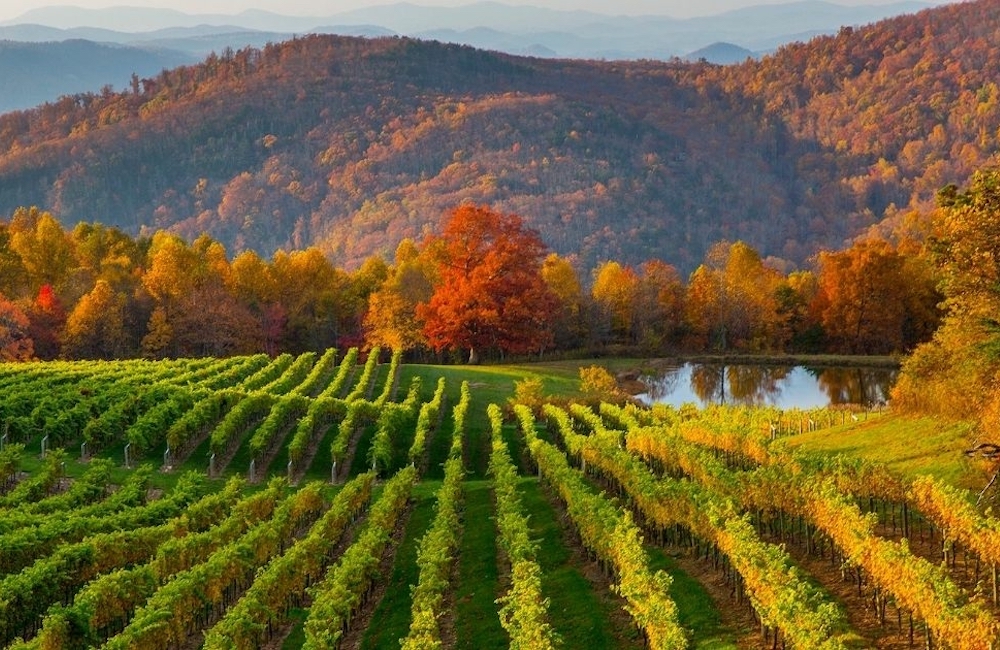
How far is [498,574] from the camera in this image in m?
29.0

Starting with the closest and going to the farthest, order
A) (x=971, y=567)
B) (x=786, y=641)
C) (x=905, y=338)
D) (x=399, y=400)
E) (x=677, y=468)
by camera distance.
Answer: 1. (x=786, y=641)
2. (x=971, y=567)
3. (x=677, y=468)
4. (x=399, y=400)
5. (x=905, y=338)

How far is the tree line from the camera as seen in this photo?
82812 mm

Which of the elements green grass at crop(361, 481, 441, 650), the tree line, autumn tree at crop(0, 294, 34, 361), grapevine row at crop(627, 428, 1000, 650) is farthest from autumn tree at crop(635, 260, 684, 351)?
green grass at crop(361, 481, 441, 650)

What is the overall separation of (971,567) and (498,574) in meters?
11.8

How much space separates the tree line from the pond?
25.7 feet

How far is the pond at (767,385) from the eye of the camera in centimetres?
7794

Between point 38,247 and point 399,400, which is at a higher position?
point 38,247

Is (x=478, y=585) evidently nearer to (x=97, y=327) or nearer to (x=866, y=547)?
(x=866, y=547)

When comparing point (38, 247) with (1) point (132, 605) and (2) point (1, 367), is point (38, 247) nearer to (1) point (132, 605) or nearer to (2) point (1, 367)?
(2) point (1, 367)

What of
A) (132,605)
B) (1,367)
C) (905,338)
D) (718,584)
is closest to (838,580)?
(718,584)

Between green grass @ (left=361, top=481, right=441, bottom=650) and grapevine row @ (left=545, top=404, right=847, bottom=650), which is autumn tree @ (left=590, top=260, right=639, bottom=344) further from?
green grass @ (left=361, top=481, right=441, bottom=650)

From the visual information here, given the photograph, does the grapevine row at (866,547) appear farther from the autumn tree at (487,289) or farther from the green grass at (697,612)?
the autumn tree at (487,289)

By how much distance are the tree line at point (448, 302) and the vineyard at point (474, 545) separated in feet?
108

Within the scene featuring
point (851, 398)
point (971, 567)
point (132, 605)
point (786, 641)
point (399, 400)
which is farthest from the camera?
point (851, 398)
